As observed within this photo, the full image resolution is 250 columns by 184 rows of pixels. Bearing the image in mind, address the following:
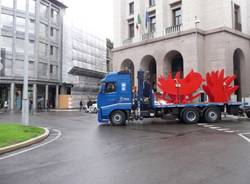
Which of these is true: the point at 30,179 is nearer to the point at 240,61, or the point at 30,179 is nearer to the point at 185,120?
the point at 185,120

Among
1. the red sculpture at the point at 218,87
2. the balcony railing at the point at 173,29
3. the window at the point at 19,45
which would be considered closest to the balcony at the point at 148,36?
the balcony railing at the point at 173,29

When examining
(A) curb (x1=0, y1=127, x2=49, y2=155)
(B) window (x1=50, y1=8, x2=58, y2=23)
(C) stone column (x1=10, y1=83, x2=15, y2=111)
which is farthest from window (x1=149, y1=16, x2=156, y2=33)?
(A) curb (x1=0, y1=127, x2=49, y2=155)

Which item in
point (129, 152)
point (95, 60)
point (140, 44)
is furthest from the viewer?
point (95, 60)

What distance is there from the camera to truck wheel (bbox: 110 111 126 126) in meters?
18.0

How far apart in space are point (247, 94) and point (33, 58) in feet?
108

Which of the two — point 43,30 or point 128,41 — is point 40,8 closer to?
point 43,30

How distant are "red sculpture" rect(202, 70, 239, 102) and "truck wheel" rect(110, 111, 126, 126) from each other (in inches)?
233

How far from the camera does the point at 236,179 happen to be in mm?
5660

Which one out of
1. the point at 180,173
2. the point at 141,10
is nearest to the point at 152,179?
the point at 180,173

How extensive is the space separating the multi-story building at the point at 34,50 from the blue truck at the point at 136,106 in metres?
30.7

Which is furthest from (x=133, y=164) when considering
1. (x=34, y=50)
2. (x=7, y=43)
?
(x=34, y=50)

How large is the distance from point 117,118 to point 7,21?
3605cm

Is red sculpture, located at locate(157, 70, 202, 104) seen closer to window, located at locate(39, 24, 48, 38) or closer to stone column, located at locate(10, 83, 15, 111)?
stone column, located at locate(10, 83, 15, 111)

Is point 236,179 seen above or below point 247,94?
below
